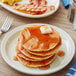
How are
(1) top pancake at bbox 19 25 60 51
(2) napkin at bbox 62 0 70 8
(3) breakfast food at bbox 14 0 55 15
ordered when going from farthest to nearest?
(2) napkin at bbox 62 0 70 8 < (3) breakfast food at bbox 14 0 55 15 < (1) top pancake at bbox 19 25 60 51

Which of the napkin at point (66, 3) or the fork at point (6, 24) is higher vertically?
the fork at point (6, 24)

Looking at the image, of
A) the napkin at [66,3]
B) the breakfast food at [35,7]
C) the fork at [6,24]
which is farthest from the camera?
the napkin at [66,3]

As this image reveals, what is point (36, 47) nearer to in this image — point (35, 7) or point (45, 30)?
point (45, 30)

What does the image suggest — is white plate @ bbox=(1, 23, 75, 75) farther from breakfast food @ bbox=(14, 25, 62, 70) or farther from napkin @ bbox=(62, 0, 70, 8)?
napkin @ bbox=(62, 0, 70, 8)

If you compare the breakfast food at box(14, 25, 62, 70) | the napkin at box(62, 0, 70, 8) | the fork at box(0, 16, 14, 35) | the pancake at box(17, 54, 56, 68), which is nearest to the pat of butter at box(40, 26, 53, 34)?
the breakfast food at box(14, 25, 62, 70)

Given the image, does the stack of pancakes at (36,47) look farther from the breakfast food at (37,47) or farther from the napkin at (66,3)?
the napkin at (66,3)

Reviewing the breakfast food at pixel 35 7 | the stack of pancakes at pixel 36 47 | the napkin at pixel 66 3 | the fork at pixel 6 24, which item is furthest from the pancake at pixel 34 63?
the napkin at pixel 66 3

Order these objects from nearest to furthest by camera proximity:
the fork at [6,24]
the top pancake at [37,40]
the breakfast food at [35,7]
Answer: the top pancake at [37,40] → the fork at [6,24] → the breakfast food at [35,7]

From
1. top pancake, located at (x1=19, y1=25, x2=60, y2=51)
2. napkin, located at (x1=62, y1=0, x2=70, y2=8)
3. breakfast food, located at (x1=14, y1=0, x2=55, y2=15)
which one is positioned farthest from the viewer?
napkin, located at (x1=62, y1=0, x2=70, y2=8)
